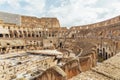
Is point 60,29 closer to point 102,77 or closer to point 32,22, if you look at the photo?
point 32,22

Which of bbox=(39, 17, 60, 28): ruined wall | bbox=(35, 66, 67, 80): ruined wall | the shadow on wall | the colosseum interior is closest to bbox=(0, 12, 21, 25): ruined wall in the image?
the colosseum interior

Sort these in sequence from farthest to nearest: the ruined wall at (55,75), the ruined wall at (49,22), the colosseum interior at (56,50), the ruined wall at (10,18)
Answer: the ruined wall at (49,22) → the ruined wall at (10,18) → the colosseum interior at (56,50) → the ruined wall at (55,75)

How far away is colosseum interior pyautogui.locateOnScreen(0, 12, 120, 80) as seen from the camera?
617 cm

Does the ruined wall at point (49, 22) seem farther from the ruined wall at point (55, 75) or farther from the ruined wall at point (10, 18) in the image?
the ruined wall at point (55, 75)

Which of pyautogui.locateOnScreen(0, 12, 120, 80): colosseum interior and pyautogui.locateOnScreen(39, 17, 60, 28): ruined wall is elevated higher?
pyautogui.locateOnScreen(39, 17, 60, 28): ruined wall

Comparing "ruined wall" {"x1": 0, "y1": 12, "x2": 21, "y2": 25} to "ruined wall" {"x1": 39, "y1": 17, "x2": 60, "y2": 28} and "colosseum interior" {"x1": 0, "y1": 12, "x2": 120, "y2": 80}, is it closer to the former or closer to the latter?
"colosseum interior" {"x1": 0, "y1": 12, "x2": 120, "y2": 80}

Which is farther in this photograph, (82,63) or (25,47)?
(25,47)

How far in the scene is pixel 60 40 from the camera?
44.7 metres

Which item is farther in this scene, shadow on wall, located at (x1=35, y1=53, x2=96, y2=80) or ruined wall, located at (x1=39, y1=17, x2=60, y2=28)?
ruined wall, located at (x1=39, y1=17, x2=60, y2=28)

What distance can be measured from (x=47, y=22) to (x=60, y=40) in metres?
11.7

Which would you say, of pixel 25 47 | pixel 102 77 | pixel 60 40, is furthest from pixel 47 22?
pixel 102 77

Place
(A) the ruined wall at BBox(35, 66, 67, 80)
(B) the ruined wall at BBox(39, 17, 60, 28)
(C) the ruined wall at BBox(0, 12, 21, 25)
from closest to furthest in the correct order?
(A) the ruined wall at BBox(35, 66, 67, 80)
(C) the ruined wall at BBox(0, 12, 21, 25)
(B) the ruined wall at BBox(39, 17, 60, 28)

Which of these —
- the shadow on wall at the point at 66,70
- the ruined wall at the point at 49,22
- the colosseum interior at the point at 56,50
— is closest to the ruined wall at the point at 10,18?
the colosseum interior at the point at 56,50

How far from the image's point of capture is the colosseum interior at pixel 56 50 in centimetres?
617
